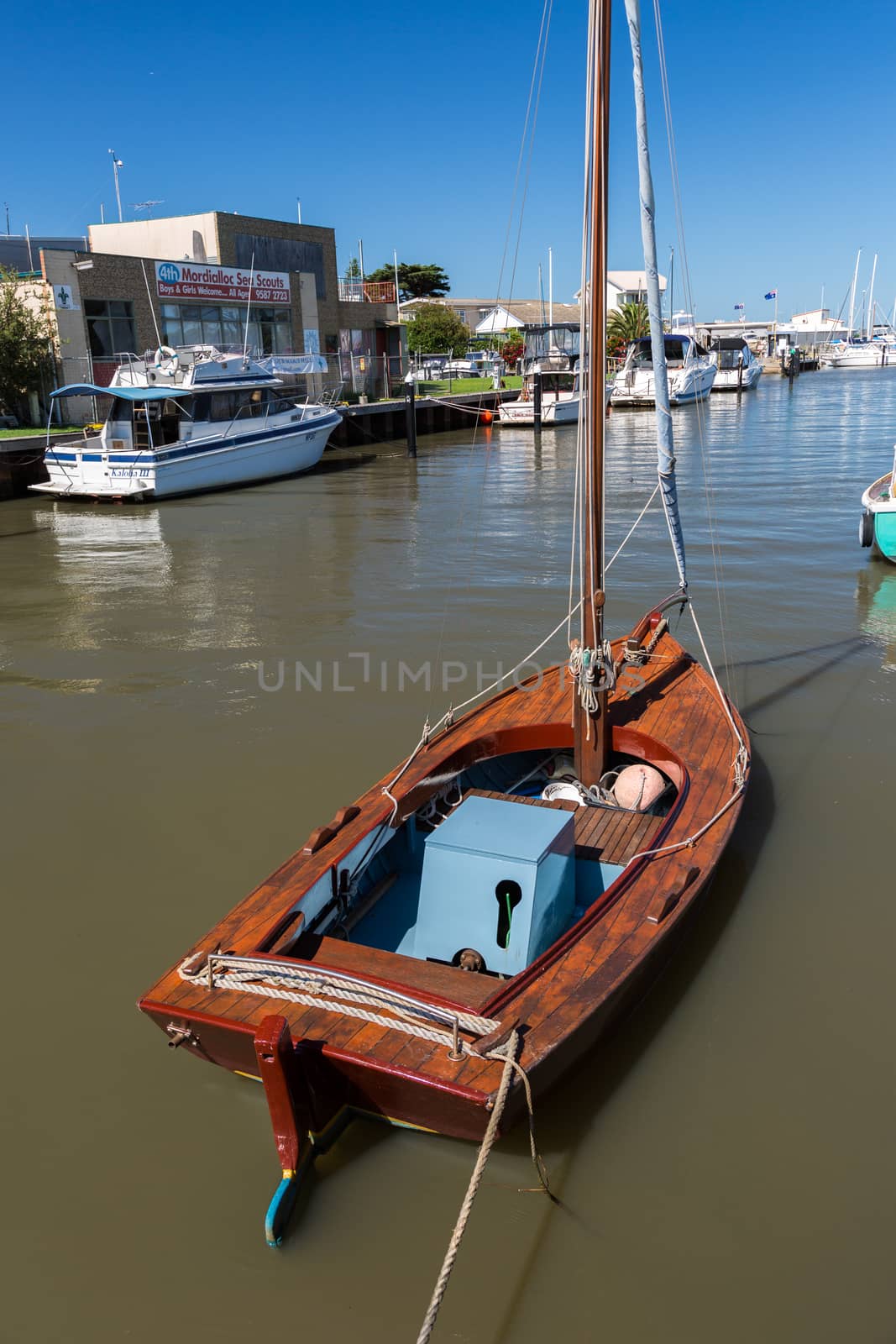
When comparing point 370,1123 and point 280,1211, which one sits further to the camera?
point 370,1123

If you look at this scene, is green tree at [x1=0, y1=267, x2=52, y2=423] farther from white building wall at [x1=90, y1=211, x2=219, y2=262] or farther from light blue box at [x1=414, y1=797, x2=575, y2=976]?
light blue box at [x1=414, y1=797, x2=575, y2=976]

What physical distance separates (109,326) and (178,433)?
30.9 ft

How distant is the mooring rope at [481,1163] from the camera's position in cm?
371

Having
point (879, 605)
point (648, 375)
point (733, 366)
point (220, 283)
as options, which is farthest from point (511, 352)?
point (879, 605)

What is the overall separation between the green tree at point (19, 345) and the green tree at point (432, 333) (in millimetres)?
37569

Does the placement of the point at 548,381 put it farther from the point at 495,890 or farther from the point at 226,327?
the point at 495,890

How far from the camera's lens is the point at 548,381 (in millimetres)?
47219

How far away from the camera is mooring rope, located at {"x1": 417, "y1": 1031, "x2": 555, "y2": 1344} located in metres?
3.71

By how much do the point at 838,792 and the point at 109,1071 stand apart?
6.36 m

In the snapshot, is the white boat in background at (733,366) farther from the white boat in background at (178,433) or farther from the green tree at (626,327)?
the white boat in background at (178,433)

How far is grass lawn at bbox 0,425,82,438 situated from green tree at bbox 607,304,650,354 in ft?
144

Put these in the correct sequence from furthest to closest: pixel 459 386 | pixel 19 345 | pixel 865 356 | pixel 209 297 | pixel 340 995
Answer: pixel 865 356 < pixel 459 386 < pixel 209 297 < pixel 19 345 < pixel 340 995

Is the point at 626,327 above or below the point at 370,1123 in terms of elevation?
above

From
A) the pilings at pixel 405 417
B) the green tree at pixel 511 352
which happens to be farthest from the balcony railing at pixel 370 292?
the green tree at pixel 511 352
